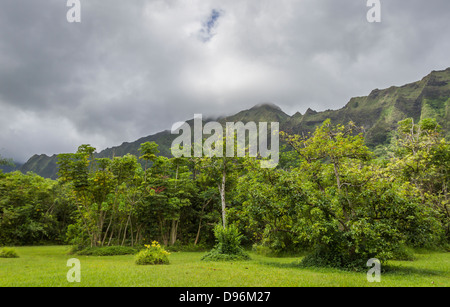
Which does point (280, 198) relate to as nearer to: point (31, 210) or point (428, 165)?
point (428, 165)

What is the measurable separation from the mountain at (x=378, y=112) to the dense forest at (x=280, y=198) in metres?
46.5

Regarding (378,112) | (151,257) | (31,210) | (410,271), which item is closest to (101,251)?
(151,257)

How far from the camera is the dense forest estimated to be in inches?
399

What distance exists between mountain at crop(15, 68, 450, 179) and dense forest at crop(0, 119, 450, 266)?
153 feet

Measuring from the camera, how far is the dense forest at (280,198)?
33.2 ft

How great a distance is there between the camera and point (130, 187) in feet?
76.3

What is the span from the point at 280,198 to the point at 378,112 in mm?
111105

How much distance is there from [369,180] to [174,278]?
8.88 metres

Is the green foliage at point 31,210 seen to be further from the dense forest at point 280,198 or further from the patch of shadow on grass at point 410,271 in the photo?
the patch of shadow on grass at point 410,271

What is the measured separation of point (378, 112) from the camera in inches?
4043

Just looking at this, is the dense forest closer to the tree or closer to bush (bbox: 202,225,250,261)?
the tree

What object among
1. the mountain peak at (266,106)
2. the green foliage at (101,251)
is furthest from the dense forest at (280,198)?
the mountain peak at (266,106)
